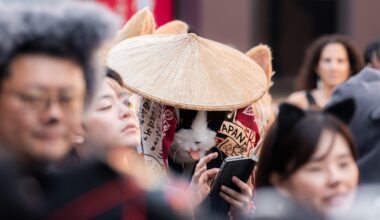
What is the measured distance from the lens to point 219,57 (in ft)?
14.2

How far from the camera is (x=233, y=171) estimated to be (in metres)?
4.04

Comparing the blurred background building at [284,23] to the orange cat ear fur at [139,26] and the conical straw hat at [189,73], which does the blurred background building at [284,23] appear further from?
the conical straw hat at [189,73]

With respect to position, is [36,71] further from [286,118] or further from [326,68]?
[326,68]

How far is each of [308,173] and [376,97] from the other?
50.7 inches

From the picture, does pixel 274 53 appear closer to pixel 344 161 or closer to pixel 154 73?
pixel 154 73

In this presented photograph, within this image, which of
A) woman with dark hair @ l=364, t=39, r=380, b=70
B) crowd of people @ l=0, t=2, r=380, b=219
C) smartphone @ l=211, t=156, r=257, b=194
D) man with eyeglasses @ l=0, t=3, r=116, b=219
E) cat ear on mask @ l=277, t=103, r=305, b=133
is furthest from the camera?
woman with dark hair @ l=364, t=39, r=380, b=70

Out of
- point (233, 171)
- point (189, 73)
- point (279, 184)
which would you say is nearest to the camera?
point (279, 184)

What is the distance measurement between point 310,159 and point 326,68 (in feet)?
17.2

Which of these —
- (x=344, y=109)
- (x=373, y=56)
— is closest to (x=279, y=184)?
(x=344, y=109)

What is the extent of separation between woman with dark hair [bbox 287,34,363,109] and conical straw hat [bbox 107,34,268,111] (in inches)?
135

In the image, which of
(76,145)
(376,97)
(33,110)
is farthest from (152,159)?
(33,110)

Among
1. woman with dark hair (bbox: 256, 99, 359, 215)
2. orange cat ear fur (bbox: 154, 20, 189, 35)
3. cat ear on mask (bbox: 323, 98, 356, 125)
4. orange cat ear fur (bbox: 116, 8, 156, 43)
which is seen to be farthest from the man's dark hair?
woman with dark hair (bbox: 256, 99, 359, 215)

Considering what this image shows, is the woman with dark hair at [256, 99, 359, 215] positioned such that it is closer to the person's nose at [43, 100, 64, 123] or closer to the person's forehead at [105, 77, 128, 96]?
the person's nose at [43, 100, 64, 123]

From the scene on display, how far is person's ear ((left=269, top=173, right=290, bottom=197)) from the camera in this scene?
282 centimetres
